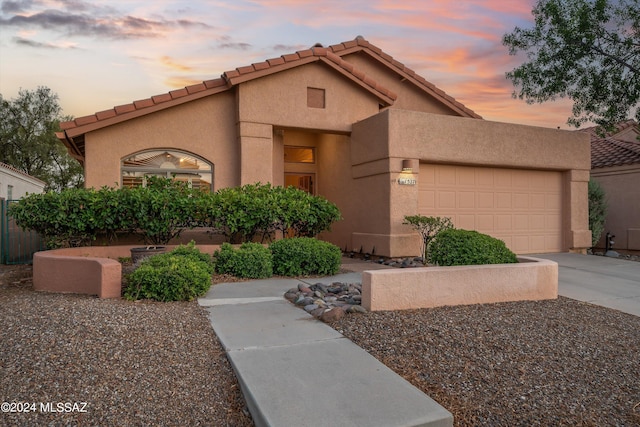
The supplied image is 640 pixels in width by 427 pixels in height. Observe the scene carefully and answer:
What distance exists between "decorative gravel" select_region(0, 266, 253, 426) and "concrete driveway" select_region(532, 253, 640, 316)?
18.8ft

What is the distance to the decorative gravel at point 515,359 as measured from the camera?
9.78 ft

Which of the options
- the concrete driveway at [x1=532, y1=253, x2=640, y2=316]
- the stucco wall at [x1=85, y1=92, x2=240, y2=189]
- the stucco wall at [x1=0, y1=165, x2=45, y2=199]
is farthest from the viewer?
the stucco wall at [x1=0, y1=165, x2=45, y2=199]

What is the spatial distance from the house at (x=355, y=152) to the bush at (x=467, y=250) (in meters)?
3.46

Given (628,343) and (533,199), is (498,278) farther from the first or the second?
(533,199)

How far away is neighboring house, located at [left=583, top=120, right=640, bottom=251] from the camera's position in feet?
45.1

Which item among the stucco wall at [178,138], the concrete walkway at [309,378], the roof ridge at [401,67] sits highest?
the roof ridge at [401,67]

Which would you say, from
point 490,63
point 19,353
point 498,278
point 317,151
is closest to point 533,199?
point 490,63

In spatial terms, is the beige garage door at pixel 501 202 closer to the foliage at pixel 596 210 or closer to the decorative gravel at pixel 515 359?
the foliage at pixel 596 210

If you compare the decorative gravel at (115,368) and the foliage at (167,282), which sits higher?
the foliage at (167,282)

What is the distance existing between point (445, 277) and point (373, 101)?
7583mm

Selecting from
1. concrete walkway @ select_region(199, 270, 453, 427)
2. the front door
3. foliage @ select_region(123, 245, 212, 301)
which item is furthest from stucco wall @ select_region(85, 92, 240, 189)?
concrete walkway @ select_region(199, 270, 453, 427)

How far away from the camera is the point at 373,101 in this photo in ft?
39.1

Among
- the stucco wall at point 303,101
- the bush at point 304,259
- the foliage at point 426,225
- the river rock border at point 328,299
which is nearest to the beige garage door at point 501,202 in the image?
the foliage at point 426,225

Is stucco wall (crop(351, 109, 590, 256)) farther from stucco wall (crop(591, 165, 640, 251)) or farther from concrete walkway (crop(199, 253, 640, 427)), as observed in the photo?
concrete walkway (crop(199, 253, 640, 427))
